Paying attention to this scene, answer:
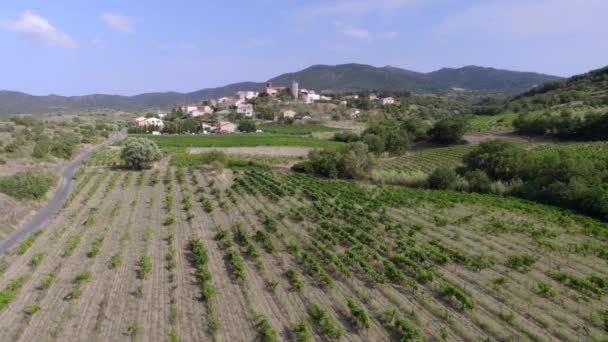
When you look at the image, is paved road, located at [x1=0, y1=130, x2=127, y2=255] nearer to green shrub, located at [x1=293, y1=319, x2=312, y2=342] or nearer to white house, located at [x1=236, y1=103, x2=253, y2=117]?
green shrub, located at [x1=293, y1=319, x2=312, y2=342]

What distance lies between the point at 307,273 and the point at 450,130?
50187mm

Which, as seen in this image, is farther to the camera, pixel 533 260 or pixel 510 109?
pixel 510 109

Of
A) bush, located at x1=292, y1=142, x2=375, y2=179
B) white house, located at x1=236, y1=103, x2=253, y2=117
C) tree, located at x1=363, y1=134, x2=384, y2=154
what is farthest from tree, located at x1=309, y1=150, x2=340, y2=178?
white house, located at x1=236, y1=103, x2=253, y2=117

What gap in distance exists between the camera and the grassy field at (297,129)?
3381 inches

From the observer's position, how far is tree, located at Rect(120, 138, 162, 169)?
135 ft

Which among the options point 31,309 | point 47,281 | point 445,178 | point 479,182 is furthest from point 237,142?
point 31,309

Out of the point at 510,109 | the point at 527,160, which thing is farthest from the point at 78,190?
the point at 510,109

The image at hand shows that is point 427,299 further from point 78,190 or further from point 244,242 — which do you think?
point 78,190

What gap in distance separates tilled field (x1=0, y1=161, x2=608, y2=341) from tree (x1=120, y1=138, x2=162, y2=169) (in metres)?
14.3

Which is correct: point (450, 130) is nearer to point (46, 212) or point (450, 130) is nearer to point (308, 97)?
point (46, 212)

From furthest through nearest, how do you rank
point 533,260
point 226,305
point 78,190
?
point 78,190
point 533,260
point 226,305

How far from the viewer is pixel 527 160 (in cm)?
3284

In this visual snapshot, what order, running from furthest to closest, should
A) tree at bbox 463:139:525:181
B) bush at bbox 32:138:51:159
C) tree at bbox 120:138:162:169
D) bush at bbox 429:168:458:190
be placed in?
1. bush at bbox 32:138:51:159
2. tree at bbox 120:138:162:169
3. bush at bbox 429:168:458:190
4. tree at bbox 463:139:525:181

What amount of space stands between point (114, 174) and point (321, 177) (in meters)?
24.2
